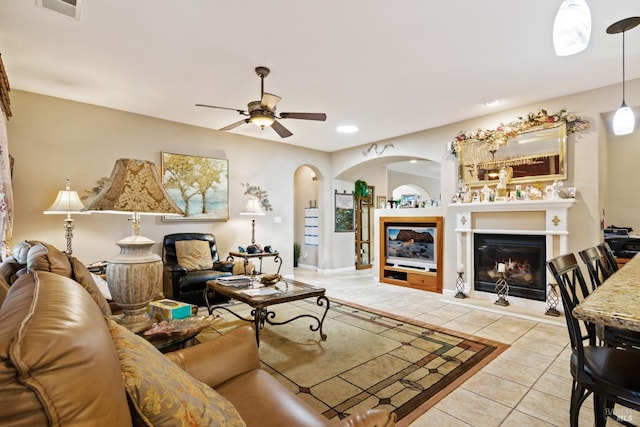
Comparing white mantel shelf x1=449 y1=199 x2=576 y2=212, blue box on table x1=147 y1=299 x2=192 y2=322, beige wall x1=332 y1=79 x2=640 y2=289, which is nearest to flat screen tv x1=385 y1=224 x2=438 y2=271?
beige wall x1=332 y1=79 x2=640 y2=289

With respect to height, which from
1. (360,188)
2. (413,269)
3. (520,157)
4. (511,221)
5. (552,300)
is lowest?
(552,300)

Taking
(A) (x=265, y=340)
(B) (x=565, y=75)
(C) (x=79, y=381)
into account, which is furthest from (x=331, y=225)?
(C) (x=79, y=381)

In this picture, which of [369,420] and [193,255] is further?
[193,255]

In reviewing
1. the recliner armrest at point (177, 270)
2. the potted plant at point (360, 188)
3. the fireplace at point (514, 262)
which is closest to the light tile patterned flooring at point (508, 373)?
the fireplace at point (514, 262)

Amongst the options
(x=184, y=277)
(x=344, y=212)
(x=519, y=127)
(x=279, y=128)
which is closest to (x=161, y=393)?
(x=279, y=128)

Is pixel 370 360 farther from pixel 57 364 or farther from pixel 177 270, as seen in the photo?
pixel 177 270

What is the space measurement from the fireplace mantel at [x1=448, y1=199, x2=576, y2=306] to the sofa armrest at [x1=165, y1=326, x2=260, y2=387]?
3.88 m

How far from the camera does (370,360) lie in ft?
8.67

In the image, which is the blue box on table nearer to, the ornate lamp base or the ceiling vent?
the ornate lamp base

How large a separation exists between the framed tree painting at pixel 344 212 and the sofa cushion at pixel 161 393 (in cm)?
622

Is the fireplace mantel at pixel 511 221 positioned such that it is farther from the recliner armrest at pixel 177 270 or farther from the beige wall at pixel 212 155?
the recliner armrest at pixel 177 270

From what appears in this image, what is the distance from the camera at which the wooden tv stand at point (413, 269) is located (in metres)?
5.09

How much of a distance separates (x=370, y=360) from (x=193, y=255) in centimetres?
298

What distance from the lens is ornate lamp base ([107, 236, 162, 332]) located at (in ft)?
5.47
